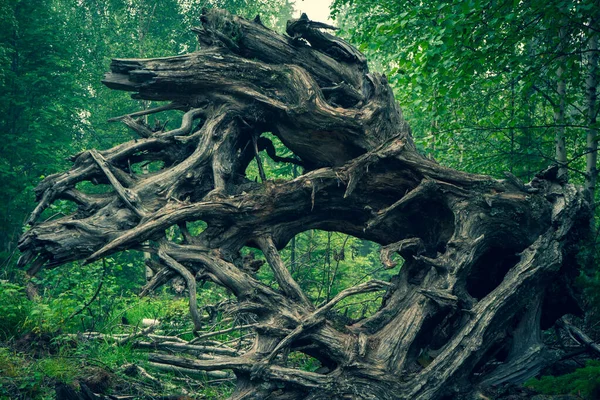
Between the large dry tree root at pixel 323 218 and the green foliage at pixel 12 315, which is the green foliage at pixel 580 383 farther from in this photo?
the green foliage at pixel 12 315

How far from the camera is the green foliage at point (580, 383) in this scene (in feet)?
15.0

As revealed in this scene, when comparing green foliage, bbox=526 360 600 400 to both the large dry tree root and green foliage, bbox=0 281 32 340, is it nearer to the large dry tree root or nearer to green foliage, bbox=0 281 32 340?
the large dry tree root

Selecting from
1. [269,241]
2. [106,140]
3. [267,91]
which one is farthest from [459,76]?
Result: [106,140]

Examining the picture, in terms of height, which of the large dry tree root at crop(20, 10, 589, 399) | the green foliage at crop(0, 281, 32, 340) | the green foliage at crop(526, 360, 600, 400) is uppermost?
the large dry tree root at crop(20, 10, 589, 399)

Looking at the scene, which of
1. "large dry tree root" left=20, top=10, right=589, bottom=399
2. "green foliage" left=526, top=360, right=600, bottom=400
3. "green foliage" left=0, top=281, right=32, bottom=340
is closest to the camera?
"green foliage" left=526, top=360, right=600, bottom=400

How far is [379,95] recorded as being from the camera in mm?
7980

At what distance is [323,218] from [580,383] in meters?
4.21

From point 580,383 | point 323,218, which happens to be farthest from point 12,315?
point 580,383

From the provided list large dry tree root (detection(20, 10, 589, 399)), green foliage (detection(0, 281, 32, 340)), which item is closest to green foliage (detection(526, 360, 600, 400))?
large dry tree root (detection(20, 10, 589, 399))

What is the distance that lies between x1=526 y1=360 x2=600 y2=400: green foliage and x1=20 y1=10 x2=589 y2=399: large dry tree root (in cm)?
111

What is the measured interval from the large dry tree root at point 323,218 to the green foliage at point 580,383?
1114mm

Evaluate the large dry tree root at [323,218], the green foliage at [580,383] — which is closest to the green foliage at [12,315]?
the large dry tree root at [323,218]

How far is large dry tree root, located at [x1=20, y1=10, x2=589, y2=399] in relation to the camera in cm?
608

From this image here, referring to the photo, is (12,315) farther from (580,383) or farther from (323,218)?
(580,383)
